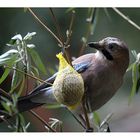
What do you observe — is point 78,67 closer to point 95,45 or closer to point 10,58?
point 95,45

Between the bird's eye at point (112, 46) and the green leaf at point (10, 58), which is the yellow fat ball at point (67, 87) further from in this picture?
the bird's eye at point (112, 46)

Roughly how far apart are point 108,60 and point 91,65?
0.07 metres

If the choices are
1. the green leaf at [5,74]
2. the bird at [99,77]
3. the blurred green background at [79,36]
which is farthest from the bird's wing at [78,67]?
the blurred green background at [79,36]

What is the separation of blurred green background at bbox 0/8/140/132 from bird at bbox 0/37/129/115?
0.85 feet

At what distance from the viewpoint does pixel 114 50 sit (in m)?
1.19

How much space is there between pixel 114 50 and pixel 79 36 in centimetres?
66

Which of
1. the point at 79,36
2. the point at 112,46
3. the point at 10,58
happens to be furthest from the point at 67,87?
the point at 79,36

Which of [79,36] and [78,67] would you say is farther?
[79,36]

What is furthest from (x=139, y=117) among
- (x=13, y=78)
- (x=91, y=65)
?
(x=13, y=78)

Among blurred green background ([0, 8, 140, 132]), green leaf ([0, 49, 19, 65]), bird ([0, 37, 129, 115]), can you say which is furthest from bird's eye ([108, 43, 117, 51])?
blurred green background ([0, 8, 140, 132])

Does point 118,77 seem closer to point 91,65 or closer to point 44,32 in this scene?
point 91,65

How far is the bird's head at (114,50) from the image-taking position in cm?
114

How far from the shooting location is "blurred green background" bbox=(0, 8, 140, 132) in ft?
5.22

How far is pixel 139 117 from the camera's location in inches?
75.7
